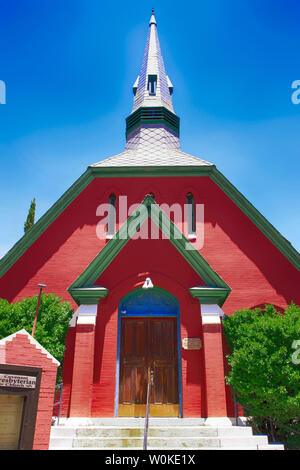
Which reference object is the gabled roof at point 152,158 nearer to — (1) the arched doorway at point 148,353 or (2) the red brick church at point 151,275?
(2) the red brick church at point 151,275

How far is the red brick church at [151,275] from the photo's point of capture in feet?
33.1

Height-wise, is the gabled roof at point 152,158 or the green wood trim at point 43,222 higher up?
the gabled roof at point 152,158

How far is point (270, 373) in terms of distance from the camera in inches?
346

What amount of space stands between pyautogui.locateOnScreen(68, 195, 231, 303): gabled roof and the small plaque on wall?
60.0 inches

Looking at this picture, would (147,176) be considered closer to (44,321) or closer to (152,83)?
(44,321)

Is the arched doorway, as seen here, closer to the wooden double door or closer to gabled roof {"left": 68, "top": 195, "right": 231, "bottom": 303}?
the wooden double door

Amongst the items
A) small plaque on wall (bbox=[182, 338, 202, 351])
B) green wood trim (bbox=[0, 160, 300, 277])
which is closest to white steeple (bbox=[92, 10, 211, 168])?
green wood trim (bbox=[0, 160, 300, 277])

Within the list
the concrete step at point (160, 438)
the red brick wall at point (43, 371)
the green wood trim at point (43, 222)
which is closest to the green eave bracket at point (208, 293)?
the concrete step at point (160, 438)

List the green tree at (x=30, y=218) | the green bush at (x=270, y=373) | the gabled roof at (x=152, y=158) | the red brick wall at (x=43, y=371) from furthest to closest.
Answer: the green tree at (x=30, y=218) < the gabled roof at (x=152, y=158) < the green bush at (x=270, y=373) < the red brick wall at (x=43, y=371)

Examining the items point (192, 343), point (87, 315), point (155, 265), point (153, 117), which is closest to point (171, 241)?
point (155, 265)

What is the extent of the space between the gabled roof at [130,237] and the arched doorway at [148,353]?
1241 millimetres

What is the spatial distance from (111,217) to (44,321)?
5.06 meters

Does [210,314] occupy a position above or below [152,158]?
below

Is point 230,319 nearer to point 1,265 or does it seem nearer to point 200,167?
point 200,167
